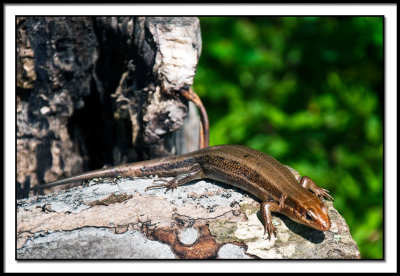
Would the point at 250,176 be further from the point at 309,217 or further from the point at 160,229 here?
the point at 160,229

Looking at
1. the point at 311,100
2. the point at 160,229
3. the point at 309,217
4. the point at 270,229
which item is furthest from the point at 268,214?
the point at 311,100

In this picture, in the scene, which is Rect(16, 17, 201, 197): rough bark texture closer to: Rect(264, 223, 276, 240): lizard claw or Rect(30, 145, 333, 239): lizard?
Rect(30, 145, 333, 239): lizard

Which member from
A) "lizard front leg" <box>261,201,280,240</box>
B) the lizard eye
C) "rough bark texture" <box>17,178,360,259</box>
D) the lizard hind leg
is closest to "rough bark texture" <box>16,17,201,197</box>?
the lizard hind leg

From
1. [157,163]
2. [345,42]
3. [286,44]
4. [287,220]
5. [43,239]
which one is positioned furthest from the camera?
[286,44]

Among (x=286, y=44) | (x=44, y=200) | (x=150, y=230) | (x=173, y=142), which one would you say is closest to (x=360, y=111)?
(x=286, y=44)

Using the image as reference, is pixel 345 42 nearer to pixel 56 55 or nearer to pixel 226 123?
pixel 226 123

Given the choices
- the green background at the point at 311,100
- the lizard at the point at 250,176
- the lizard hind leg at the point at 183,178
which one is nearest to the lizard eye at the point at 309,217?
the lizard at the point at 250,176

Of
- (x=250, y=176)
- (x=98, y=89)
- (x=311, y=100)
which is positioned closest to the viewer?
(x=250, y=176)
